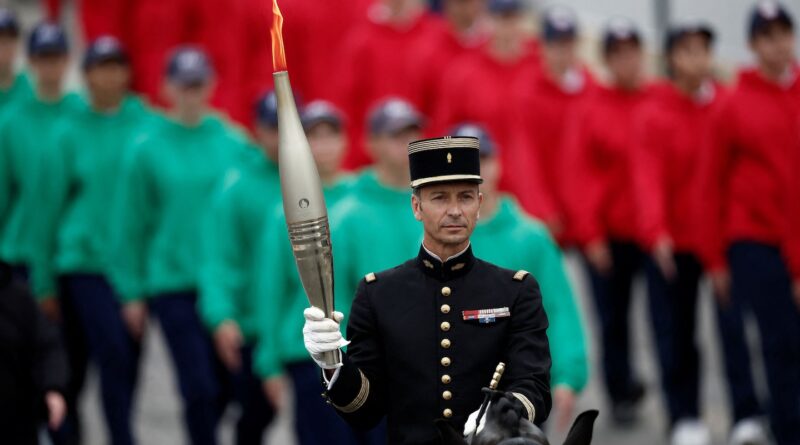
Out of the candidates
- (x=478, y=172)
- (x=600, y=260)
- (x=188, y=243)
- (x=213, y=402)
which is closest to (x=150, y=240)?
(x=188, y=243)

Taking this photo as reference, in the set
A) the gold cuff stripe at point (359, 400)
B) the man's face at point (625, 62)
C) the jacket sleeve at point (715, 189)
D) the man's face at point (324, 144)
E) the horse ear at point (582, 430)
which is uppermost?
the man's face at point (625, 62)

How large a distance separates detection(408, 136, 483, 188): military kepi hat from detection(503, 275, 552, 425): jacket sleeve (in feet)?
1.48

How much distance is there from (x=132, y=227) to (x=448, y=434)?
6170 mm

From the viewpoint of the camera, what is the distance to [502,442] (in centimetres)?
538

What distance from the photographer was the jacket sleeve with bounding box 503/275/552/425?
5.87m

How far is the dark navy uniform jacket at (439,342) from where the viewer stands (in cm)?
602

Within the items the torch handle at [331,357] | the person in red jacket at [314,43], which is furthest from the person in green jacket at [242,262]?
the torch handle at [331,357]

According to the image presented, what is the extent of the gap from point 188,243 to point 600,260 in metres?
3.03

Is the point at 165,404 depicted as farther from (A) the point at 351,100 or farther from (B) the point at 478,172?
(B) the point at 478,172

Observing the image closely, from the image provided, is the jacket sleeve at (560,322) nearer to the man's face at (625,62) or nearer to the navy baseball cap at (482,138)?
the navy baseball cap at (482,138)

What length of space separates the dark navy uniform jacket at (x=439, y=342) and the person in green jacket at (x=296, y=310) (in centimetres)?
349

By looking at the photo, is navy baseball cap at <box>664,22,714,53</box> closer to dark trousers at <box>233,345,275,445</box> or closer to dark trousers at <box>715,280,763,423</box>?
dark trousers at <box>715,280,763,423</box>

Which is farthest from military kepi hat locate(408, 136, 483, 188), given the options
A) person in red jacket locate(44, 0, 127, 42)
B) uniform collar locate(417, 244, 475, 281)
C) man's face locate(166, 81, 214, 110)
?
person in red jacket locate(44, 0, 127, 42)

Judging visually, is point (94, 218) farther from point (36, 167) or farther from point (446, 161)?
point (446, 161)
